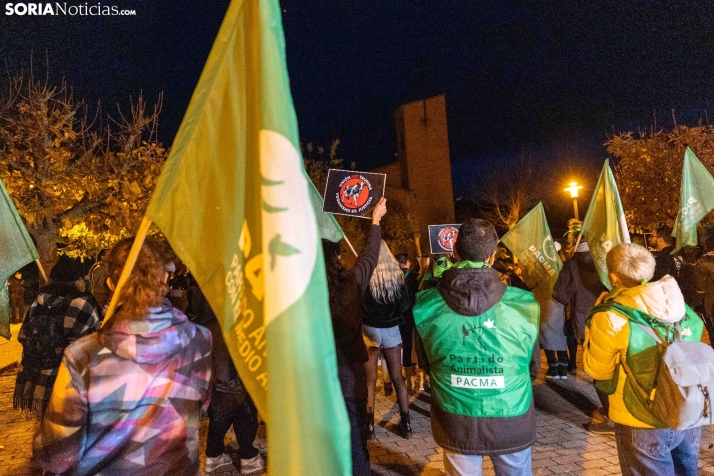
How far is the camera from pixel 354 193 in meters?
4.92

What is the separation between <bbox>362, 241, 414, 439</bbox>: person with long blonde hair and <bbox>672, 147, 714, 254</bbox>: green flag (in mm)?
4077

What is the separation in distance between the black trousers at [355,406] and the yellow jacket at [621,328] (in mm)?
1690

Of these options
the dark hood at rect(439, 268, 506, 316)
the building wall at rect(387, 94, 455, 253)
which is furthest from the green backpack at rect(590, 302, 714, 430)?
the building wall at rect(387, 94, 455, 253)

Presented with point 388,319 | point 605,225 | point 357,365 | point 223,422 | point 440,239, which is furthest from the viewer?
point 440,239

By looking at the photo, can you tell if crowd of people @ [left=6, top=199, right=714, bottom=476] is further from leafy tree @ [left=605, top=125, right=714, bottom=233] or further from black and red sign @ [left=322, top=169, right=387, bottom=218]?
leafy tree @ [left=605, top=125, right=714, bottom=233]

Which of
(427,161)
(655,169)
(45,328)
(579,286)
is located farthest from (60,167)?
(427,161)

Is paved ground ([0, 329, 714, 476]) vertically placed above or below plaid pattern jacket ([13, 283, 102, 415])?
below

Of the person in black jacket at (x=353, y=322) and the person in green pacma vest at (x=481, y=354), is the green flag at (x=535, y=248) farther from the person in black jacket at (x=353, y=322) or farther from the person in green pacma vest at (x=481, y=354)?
the person in green pacma vest at (x=481, y=354)

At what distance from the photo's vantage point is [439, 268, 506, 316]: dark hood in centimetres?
277

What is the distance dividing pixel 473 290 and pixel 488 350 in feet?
1.16

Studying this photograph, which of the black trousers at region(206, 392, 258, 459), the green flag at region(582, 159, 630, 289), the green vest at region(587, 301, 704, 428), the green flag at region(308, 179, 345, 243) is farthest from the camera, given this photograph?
the green flag at region(582, 159, 630, 289)

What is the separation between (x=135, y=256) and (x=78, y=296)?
2640 millimetres

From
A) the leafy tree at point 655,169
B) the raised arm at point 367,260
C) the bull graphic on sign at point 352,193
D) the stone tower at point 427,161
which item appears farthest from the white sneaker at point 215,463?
the stone tower at point 427,161

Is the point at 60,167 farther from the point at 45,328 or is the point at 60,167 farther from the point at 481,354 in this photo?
the point at 481,354
